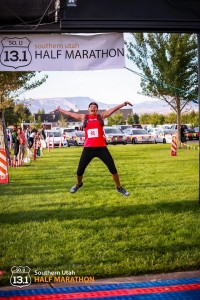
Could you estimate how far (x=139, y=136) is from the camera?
6793 mm

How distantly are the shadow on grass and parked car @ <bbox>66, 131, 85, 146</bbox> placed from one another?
3.26ft

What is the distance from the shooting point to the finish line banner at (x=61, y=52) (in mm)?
5066

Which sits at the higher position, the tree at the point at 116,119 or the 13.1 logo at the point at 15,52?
the 13.1 logo at the point at 15,52

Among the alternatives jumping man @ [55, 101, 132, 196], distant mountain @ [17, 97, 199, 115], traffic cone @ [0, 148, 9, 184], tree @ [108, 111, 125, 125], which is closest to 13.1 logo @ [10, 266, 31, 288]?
jumping man @ [55, 101, 132, 196]

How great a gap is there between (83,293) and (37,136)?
2560 mm

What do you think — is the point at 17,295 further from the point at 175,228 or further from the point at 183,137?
the point at 183,137

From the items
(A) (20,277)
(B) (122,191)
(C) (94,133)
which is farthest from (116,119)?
(A) (20,277)

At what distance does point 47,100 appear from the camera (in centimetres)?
554

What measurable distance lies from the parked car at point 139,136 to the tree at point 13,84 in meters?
1.60

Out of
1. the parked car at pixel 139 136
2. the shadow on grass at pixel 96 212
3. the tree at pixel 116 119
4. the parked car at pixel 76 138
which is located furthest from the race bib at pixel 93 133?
the shadow on grass at pixel 96 212

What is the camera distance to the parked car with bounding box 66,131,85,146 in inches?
214

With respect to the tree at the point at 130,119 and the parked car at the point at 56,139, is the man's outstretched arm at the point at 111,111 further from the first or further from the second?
the parked car at the point at 56,139

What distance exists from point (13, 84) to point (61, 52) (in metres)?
0.91

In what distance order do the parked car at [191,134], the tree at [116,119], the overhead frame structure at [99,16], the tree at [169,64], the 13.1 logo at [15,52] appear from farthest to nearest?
the parked car at [191,134], the tree at [169,64], the tree at [116,119], the 13.1 logo at [15,52], the overhead frame structure at [99,16]
